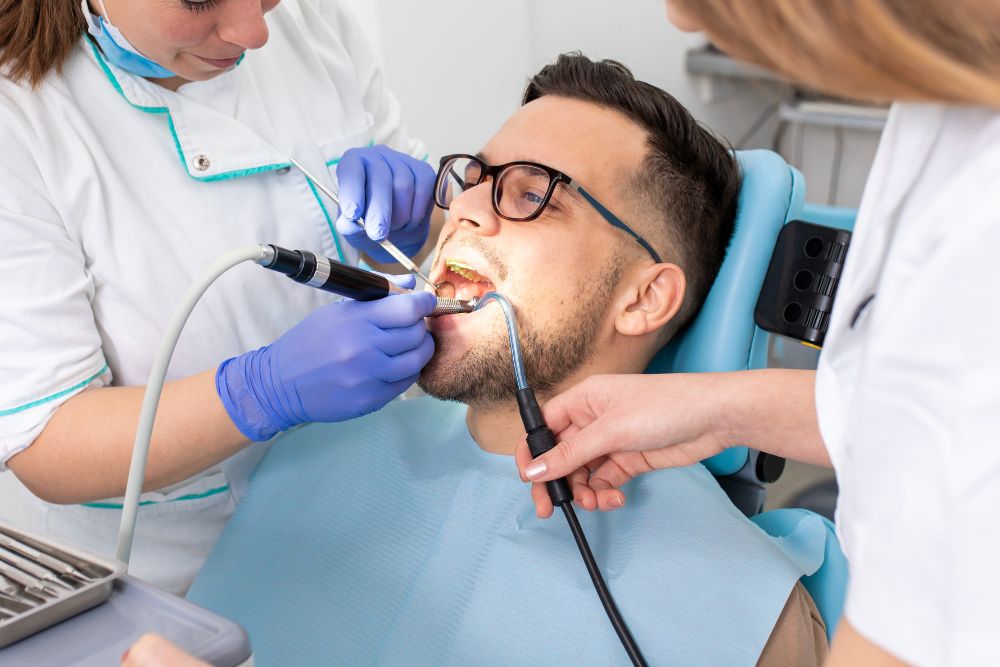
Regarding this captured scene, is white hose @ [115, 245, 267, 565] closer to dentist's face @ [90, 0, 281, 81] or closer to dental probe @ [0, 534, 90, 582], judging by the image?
dental probe @ [0, 534, 90, 582]

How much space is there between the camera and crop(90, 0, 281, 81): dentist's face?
3.74ft

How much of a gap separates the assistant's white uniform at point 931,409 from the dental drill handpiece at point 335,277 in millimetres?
639

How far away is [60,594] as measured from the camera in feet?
2.73

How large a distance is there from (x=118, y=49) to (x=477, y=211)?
558mm

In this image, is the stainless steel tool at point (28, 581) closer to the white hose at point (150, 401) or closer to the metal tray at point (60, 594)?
the metal tray at point (60, 594)

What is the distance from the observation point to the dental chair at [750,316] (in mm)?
1354

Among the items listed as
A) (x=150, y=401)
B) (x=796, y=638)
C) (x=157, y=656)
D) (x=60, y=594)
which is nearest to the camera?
(x=157, y=656)

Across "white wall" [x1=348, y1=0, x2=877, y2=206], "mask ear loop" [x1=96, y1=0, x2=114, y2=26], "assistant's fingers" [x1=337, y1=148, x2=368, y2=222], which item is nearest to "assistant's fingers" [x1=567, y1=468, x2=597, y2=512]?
"assistant's fingers" [x1=337, y1=148, x2=368, y2=222]

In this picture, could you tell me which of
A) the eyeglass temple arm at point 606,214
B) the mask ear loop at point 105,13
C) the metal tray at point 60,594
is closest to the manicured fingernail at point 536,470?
the eyeglass temple arm at point 606,214

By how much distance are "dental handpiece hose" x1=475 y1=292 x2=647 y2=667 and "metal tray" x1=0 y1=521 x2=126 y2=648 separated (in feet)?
1.79

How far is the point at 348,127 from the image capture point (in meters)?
1.63

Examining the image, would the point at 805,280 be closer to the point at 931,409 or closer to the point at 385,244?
the point at 385,244

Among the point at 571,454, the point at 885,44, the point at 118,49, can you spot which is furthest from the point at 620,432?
the point at 118,49

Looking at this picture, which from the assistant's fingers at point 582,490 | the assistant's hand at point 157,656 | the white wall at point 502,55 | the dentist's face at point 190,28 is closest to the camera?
the assistant's hand at point 157,656
